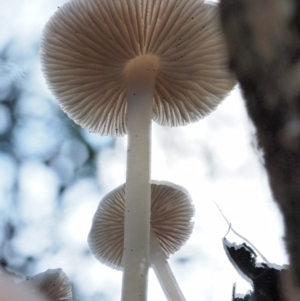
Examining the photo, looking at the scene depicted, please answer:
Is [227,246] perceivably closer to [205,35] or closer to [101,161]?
[205,35]

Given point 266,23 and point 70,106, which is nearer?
point 266,23

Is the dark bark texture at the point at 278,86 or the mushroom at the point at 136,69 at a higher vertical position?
the mushroom at the point at 136,69

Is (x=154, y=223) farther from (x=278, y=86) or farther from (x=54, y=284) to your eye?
(x=278, y=86)

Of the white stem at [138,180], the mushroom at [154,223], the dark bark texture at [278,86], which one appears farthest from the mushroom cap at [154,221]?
the dark bark texture at [278,86]

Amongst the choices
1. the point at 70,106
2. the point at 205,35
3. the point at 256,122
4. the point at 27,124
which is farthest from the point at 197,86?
the point at 27,124

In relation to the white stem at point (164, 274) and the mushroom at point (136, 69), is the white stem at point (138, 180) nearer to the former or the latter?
the mushroom at point (136, 69)

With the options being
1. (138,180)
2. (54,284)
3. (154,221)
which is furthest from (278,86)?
(54,284)

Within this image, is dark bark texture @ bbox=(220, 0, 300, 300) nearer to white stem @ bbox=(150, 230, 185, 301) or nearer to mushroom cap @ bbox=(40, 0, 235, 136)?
mushroom cap @ bbox=(40, 0, 235, 136)
